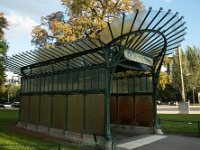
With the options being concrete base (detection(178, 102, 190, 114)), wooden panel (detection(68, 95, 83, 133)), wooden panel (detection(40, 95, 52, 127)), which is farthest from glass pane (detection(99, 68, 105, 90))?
concrete base (detection(178, 102, 190, 114))

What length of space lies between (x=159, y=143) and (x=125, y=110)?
505 cm

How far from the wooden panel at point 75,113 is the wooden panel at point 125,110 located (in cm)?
415

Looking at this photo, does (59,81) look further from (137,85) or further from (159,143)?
(159,143)

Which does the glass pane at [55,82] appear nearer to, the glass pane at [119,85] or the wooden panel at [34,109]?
the wooden panel at [34,109]

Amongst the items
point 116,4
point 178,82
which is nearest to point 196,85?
point 178,82

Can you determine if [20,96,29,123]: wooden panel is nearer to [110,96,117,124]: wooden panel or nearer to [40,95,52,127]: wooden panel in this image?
[40,95,52,127]: wooden panel

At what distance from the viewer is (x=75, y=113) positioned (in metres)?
15.7

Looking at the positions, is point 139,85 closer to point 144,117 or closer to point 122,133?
point 144,117

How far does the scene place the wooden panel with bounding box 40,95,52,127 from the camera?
60.5 feet

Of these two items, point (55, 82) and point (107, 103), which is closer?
point (107, 103)

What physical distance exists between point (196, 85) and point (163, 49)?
56.7 metres

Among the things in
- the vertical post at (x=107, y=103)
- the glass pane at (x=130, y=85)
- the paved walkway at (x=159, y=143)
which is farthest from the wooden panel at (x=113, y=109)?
the vertical post at (x=107, y=103)

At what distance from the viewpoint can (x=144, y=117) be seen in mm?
17438

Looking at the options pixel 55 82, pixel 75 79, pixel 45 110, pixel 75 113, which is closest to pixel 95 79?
pixel 75 79
